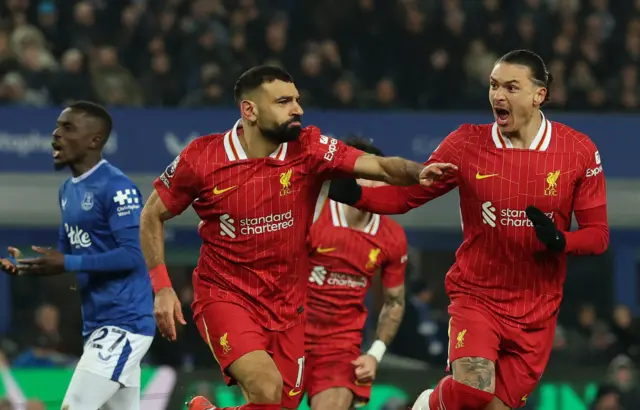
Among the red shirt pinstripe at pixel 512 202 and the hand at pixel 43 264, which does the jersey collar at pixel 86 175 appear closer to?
the hand at pixel 43 264

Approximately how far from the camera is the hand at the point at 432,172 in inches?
268

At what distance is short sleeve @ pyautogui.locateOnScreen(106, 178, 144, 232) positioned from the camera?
25.7 ft

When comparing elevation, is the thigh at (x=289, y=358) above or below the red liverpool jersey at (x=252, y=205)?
below

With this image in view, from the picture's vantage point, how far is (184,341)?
13.8 m

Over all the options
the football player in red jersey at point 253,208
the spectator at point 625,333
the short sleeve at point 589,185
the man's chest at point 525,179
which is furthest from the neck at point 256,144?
the spectator at point 625,333

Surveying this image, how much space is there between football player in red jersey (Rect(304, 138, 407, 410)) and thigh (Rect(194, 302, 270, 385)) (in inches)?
58.1

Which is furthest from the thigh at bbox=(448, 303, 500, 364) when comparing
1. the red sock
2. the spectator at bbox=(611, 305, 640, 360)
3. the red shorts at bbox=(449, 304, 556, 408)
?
the spectator at bbox=(611, 305, 640, 360)

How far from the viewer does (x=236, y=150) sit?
23.7ft

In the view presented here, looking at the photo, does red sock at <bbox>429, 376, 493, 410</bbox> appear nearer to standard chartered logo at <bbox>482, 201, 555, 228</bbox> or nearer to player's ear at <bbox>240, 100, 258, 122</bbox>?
standard chartered logo at <bbox>482, 201, 555, 228</bbox>

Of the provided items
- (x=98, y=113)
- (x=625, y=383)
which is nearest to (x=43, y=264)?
(x=98, y=113)

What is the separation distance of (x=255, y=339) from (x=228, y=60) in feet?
27.9

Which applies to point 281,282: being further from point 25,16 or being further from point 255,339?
point 25,16

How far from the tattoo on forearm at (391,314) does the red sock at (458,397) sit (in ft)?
5.33

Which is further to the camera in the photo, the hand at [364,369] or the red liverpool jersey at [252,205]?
the hand at [364,369]
